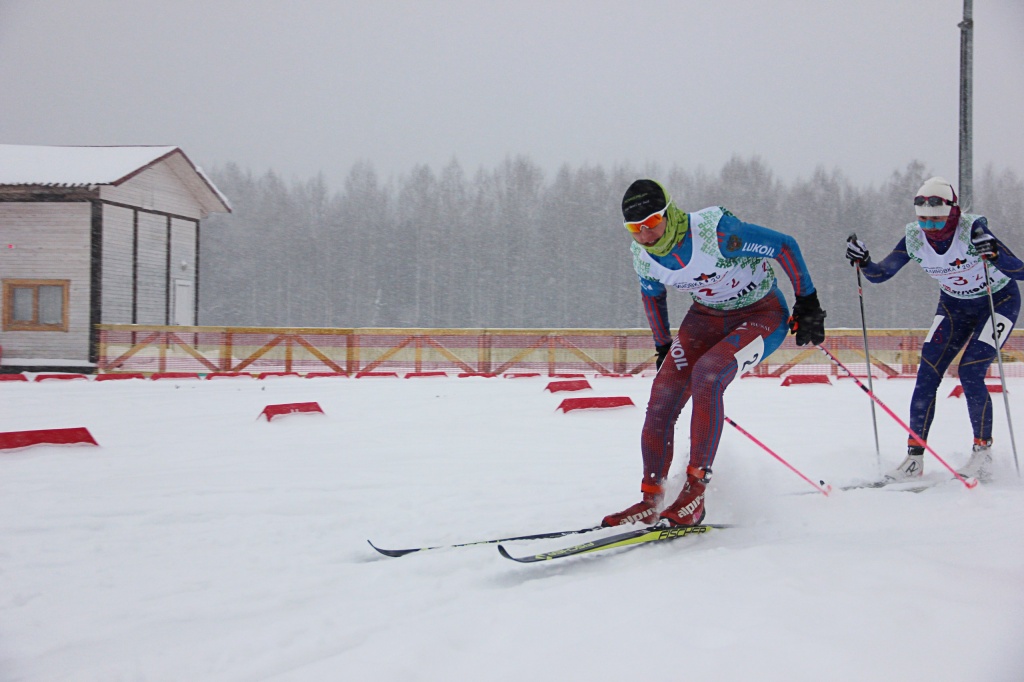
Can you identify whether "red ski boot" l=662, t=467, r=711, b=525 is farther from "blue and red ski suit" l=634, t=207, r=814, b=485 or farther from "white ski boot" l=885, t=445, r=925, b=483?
"white ski boot" l=885, t=445, r=925, b=483

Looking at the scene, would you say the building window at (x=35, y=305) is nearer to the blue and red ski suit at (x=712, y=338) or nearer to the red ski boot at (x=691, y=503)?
the blue and red ski suit at (x=712, y=338)

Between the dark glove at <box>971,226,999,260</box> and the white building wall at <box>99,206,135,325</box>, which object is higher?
the white building wall at <box>99,206,135,325</box>

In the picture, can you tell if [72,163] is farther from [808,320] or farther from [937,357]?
[937,357]

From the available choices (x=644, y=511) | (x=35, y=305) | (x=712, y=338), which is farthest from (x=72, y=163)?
(x=644, y=511)

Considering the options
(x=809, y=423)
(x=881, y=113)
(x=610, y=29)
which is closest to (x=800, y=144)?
(x=881, y=113)

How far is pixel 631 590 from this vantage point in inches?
88.9

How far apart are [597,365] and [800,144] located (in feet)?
170

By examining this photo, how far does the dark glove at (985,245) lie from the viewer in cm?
404

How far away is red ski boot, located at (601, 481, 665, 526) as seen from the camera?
3076 millimetres

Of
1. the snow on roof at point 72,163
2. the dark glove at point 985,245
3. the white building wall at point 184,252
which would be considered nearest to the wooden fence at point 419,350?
the white building wall at point 184,252

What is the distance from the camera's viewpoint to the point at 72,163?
18.8 metres

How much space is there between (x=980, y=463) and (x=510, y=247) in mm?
47824

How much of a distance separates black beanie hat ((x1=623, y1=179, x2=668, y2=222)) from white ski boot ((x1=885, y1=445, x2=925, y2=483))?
261cm

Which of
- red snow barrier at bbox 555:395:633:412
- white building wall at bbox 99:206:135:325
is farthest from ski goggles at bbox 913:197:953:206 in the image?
white building wall at bbox 99:206:135:325
